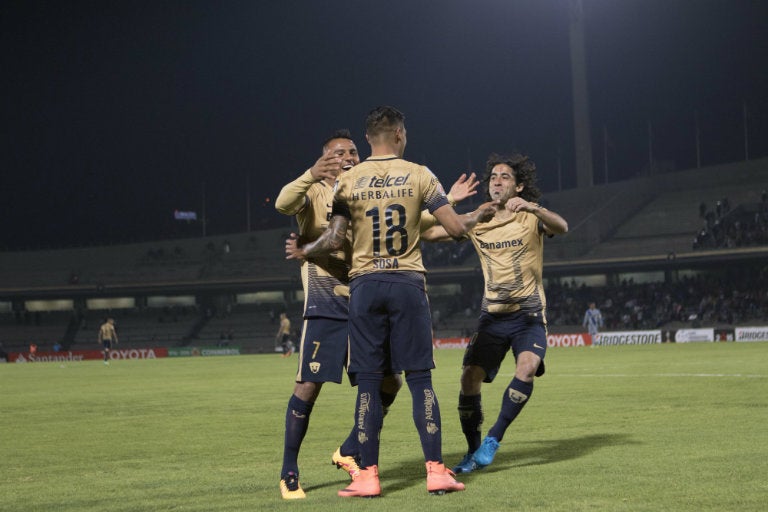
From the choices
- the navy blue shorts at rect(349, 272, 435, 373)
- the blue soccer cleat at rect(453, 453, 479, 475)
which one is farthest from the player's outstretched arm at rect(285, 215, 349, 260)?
the blue soccer cleat at rect(453, 453, 479, 475)

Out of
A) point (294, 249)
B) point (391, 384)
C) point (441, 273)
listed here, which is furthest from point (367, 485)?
point (441, 273)

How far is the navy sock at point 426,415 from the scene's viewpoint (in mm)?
6875

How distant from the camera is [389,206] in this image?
7.01 metres

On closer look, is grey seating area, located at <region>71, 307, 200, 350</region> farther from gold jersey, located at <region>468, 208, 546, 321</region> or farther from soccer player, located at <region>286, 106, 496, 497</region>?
soccer player, located at <region>286, 106, 496, 497</region>

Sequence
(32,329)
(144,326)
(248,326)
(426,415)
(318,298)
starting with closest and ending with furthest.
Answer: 1. (426,415)
2. (318,298)
3. (248,326)
4. (144,326)
5. (32,329)

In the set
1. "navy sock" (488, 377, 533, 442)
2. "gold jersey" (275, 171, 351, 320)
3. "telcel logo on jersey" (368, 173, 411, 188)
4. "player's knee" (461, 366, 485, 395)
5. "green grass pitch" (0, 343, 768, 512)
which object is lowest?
"green grass pitch" (0, 343, 768, 512)

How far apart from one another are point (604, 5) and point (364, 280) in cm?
7367

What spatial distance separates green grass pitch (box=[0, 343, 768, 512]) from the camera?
6723mm

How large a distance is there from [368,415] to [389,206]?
59.5 inches

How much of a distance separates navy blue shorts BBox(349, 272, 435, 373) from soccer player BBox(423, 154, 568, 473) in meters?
1.83

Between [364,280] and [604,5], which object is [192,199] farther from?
[364,280]

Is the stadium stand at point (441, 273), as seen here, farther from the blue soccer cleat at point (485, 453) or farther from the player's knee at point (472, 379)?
the blue soccer cleat at point (485, 453)

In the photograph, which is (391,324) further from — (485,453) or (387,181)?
(485,453)

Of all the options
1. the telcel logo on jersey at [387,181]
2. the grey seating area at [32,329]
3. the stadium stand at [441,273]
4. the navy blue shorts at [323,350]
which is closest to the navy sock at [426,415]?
the navy blue shorts at [323,350]
